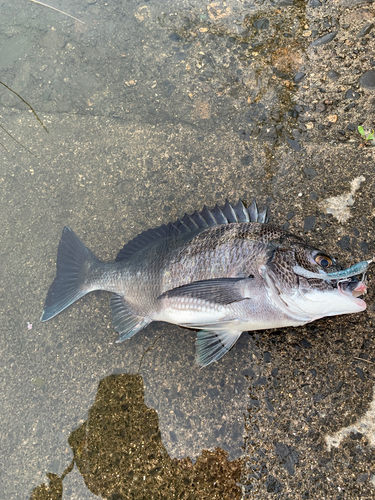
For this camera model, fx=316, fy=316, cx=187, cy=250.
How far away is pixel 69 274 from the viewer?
3004mm

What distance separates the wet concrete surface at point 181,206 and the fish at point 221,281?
279mm

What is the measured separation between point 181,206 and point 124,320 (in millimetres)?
1203

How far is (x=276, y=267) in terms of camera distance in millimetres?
2248

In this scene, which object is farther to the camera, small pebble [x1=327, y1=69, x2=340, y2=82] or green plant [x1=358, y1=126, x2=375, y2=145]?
small pebble [x1=327, y1=69, x2=340, y2=82]

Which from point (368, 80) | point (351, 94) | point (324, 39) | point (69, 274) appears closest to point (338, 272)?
point (351, 94)

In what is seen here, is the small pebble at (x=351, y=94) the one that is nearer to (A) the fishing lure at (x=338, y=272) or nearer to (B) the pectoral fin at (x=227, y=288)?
(A) the fishing lure at (x=338, y=272)

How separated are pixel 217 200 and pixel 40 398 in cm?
245

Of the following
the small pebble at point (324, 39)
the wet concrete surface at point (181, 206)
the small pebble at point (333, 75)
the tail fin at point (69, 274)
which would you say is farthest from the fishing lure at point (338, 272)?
the small pebble at point (324, 39)

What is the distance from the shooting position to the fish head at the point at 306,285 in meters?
2.07

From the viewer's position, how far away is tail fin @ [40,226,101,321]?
295 centimetres

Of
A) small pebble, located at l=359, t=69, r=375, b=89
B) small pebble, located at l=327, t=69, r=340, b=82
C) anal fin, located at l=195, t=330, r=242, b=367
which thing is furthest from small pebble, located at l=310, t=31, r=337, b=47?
anal fin, located at l=195, t=330, r=242, b=367

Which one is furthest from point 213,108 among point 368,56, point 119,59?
point 368,56

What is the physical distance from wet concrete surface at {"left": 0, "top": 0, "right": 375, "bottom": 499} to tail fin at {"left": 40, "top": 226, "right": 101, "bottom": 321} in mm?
132

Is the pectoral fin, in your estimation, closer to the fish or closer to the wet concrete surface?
the fish
